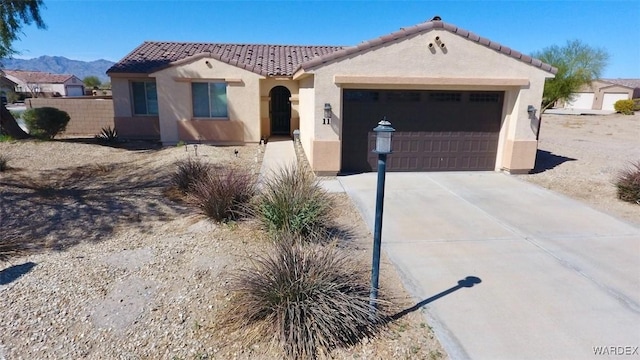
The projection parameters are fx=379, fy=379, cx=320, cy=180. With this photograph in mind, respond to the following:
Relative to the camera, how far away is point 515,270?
218 inches

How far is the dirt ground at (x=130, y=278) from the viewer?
3869 mm

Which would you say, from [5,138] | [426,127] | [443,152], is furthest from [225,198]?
[5,138]

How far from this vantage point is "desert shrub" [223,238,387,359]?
381cm

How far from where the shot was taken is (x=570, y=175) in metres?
11.9

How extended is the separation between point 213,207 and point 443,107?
780cm

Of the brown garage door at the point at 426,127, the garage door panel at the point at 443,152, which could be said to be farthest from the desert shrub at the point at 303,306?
the garage door panel at the point at 443,152

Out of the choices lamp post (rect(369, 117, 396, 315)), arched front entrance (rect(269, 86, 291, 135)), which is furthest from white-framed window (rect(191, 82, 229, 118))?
lamp post (rect(369, 117, 396, 315))

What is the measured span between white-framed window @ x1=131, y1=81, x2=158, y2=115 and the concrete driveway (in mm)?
13146

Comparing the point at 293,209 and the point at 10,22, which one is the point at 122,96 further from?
the point at 293,209

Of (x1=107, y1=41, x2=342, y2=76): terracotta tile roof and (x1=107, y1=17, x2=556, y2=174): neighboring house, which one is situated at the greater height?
(x1=107, y1=41, x2=342, y2=76): terracotta tile roof

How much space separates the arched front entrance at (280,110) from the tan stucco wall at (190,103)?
275cm

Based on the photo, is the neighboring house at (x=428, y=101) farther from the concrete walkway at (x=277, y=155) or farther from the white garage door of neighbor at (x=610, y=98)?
the white garage door of neighbor at (x=610, y=98)

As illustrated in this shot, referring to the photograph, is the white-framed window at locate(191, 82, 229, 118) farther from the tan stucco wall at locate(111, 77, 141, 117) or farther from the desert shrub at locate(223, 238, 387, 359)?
the desert shrub at locate(223, 238, 387, 359)

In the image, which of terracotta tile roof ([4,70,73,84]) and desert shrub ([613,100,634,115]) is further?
terracotta tile roof ([4,70,73,84])
